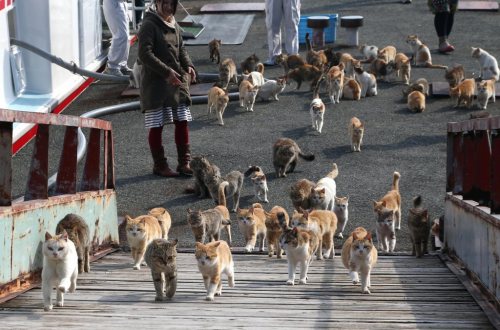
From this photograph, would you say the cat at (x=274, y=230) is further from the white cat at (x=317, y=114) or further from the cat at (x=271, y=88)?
the cat at (x=271, y=88)

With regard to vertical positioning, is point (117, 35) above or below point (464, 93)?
above

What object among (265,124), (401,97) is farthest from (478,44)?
(265,124)

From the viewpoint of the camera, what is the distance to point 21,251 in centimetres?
786

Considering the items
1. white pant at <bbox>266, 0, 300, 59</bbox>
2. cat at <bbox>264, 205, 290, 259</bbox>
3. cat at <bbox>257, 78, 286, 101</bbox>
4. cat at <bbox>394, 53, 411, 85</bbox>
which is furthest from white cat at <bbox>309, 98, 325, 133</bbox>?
cat at <bbox>264, 205, 290, 259</bbox>

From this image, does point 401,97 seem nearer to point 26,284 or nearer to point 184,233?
point 184,233

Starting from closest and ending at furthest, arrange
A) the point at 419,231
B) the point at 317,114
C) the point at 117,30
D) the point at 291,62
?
the point at 419,231
the point at 317,114
the point at 117,30
the point at 291,62

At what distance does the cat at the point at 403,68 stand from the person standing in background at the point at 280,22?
88.9 inches

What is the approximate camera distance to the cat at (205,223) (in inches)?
420

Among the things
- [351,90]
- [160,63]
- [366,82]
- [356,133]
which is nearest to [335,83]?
[351,90]

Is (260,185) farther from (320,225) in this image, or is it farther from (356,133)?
(320,225)

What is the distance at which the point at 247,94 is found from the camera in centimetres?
1766

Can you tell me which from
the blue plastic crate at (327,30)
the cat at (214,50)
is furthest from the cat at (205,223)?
the blue plastic crate at (327,30)

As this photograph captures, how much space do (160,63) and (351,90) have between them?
6.74 metres

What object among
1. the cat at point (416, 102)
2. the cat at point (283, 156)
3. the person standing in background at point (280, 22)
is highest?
the person standing in background at point (280, 22)
